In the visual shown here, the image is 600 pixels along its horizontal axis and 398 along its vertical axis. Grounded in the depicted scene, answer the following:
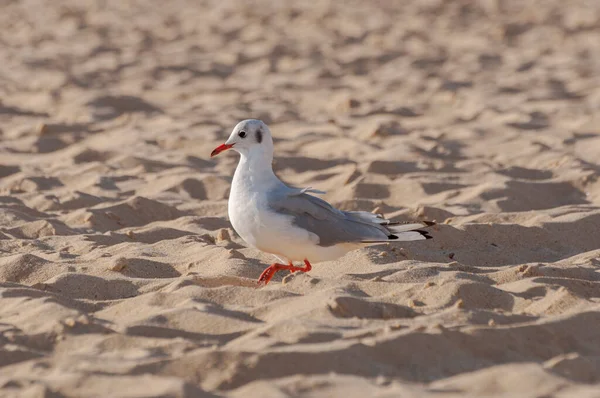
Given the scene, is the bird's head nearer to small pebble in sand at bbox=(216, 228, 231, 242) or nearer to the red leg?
the red leg

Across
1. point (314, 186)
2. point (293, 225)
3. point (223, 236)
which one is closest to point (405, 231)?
point (293, 225)

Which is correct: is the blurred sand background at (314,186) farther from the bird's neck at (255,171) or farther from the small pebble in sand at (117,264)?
the bird's neck at (255,171)

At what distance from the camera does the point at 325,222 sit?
4012mm

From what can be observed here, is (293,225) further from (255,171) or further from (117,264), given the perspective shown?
(117,264)

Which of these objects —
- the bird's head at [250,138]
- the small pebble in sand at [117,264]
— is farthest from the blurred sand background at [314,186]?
the bird's head at [250,138]

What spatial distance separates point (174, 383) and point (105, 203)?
10.2ft

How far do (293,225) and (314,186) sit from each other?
7.29 feet

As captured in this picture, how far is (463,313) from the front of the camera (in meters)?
3.39

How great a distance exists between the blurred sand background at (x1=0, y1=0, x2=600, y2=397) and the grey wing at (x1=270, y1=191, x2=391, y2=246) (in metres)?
0.20

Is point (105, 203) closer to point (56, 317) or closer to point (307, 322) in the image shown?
point (56, 317)

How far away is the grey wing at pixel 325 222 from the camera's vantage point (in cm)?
397

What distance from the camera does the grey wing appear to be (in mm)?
3973

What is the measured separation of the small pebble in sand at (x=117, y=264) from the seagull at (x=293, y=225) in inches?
20.7

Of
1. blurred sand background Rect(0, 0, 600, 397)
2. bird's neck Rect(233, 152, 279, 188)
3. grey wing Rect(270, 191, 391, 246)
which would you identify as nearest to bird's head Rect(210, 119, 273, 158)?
bird's neck Rect(233, 152, 279, 188)
